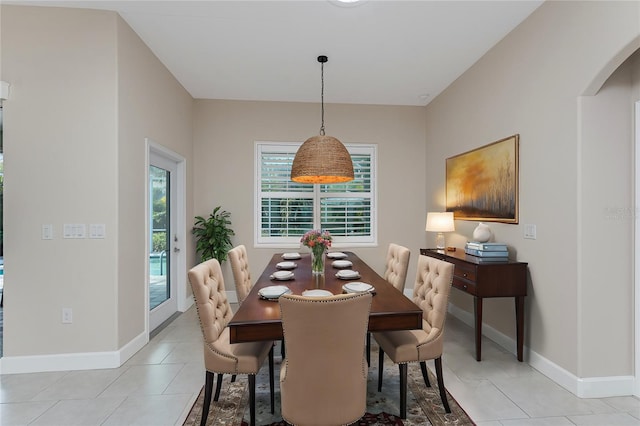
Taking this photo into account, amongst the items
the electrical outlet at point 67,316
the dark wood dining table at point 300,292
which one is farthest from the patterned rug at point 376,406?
the electrical outlet at point 67,316

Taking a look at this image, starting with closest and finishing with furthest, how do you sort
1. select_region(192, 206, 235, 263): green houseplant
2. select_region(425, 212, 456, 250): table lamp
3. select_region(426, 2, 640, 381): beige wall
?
1. select_region(426, 2, 640, 381): beige wall
2. select_region(425, 212, 456, 250): table lamp
3. select_region(192, 206, 235, 263): green houseplant

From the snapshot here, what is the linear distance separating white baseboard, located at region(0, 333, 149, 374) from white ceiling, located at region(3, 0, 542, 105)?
292cm

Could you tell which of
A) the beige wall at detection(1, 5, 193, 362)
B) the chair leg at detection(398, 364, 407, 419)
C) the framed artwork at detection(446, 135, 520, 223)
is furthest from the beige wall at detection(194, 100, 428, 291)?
the chair leg at detection(398, 364, 407, 419)

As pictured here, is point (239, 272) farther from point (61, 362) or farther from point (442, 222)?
point (442, 222)

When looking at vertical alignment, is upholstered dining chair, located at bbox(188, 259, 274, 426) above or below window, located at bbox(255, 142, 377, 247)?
below

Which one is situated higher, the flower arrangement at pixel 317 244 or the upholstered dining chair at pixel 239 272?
the flower arrangement at pixel 317 244

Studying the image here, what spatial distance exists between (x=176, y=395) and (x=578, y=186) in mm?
3253

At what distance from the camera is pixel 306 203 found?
16.4ft

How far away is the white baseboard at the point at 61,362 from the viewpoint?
2.67 metres

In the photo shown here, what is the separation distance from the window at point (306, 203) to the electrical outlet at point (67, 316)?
245cm

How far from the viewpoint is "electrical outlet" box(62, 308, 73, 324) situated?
272 cm

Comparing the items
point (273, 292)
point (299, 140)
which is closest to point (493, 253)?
point (273, 292)

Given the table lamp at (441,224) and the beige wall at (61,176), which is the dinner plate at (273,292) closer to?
the beige wall at (61,176)

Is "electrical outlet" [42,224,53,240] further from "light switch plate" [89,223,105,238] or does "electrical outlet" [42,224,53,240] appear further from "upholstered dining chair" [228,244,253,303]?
"upholstered dining chair" [228,244,253,303]
